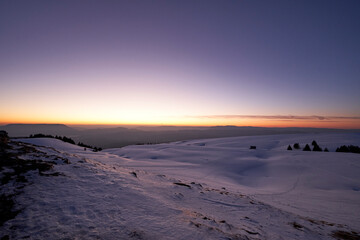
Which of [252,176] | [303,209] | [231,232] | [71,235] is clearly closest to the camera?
[71,235]

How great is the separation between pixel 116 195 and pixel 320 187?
1350cm

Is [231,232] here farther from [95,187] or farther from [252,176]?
[252,176]

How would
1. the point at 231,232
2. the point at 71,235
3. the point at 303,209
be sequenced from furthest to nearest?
the point at 303,209 → the point at 231,232 → the point at 71,235

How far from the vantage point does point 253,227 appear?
4312mm

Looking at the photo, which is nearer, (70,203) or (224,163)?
(70,203)

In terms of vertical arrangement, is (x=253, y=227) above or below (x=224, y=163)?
above

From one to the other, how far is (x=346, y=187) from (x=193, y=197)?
11.9 meters

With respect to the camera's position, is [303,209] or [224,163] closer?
[303,209]

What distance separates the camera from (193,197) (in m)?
6.08

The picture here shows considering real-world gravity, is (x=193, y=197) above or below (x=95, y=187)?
below

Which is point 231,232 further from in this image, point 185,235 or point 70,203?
point 70,203

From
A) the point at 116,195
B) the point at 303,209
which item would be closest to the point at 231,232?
the point at 116,195

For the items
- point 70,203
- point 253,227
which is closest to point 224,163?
point 253,227

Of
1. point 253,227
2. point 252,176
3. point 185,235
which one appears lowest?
point 252,176
